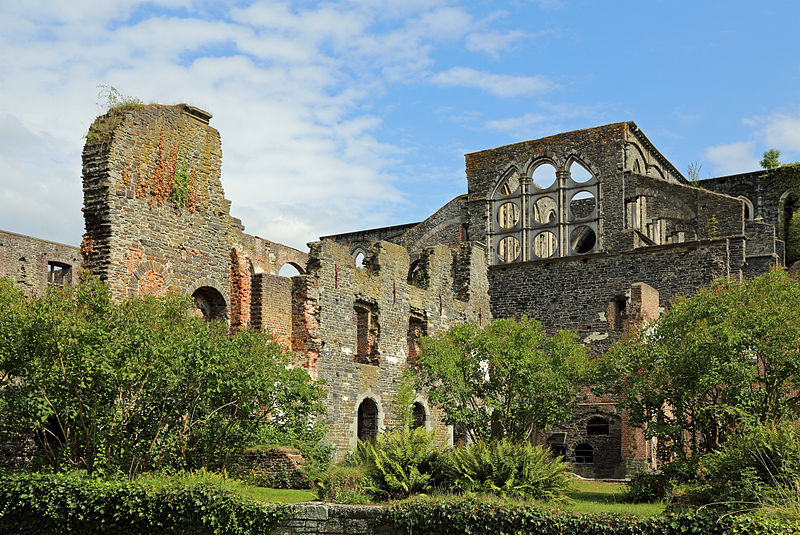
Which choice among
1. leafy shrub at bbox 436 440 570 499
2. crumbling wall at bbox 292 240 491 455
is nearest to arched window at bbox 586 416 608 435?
crumbling wall at bbox 292 240 491 455

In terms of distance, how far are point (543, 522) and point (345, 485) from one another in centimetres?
501

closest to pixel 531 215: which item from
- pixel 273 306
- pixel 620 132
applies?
pixel 620 132

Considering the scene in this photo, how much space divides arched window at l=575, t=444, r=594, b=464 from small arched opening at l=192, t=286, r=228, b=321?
13169mm

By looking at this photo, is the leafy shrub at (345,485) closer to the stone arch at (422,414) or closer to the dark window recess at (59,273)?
the stone arch at (422,414)

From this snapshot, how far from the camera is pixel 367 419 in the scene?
2347 centimetres

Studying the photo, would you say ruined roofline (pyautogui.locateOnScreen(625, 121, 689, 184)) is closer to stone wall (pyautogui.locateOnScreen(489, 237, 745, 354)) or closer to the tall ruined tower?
stone wall (pyautogui.locateOnScreen(489, 237, 745, 354))

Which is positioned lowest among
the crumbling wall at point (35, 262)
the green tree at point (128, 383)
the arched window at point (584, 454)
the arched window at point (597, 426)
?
the arched window at point (584, 454)

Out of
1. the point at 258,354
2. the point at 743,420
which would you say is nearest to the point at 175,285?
the point at 258,354

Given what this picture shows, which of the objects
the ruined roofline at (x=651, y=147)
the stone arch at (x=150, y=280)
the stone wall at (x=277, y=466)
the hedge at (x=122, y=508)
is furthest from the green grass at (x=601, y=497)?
the ruined roofline at (x=651, y=147)

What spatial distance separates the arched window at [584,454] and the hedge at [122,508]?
56.3 feet

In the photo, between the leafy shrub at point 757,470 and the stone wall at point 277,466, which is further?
the stone wall at point 277,466

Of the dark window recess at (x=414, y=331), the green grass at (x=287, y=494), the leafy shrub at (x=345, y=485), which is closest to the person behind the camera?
the leafy shrub at (x=345, y=485)

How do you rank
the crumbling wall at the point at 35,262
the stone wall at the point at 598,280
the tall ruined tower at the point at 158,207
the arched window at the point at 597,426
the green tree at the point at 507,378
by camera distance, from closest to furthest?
the tall ruined tower at the point at 158,207
the green tree at the point at 507,378
the crumbling wall at the point at 35,262
the arched window at the point at 597,426
the stone wall at the point at 598,280

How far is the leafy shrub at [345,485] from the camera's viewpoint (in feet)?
43.0
